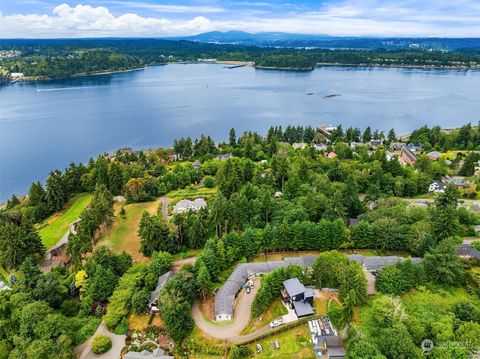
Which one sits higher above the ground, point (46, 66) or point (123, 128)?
point (46, 66)

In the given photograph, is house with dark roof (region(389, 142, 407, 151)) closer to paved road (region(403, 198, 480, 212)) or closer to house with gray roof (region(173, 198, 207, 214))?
paved road (region(403, 198, 480, 212))

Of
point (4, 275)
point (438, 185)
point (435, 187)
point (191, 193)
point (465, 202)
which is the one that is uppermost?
point (438, 185)

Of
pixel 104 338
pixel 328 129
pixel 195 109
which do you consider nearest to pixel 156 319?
pixel 104 338

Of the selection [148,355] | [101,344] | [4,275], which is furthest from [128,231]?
[148,355]

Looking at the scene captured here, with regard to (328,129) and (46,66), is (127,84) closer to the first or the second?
(46,66)

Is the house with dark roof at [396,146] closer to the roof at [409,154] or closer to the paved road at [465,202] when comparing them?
the roof at [409,154]

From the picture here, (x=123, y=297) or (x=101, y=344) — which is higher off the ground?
(x=123, y=297)

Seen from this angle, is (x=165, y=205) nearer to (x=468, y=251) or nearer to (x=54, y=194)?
(x=54, y=194)
